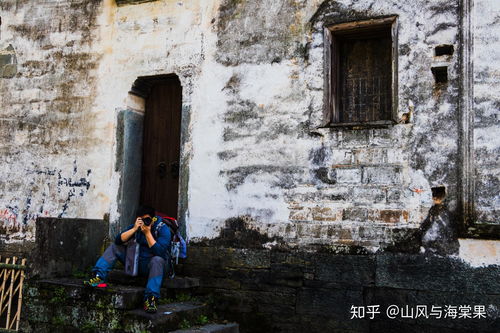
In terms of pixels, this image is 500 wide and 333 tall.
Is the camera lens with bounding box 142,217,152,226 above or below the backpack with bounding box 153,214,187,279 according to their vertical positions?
above

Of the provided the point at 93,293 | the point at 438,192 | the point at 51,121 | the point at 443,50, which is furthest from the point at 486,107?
the point at 51,121

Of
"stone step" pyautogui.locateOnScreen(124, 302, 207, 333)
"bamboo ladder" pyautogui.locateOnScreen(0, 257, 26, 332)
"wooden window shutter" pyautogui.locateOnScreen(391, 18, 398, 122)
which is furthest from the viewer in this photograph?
"bamboo ladder" pyautogui.locateOnScreen(0, 257, 26, 332)

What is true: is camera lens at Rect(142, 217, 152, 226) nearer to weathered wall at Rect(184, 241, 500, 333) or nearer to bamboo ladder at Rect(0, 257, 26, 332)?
weathered wall at Rect(184, 241, 500, 333)

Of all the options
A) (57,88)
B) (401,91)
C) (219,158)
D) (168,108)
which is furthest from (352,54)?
(57,88)

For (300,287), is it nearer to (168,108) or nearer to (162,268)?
(162,268)

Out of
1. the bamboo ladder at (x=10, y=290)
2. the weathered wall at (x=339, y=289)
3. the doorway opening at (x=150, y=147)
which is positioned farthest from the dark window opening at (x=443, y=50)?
the bamboo ladder at (x=10, y=290)

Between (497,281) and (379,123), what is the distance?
1.99 meters

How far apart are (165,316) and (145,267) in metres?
0.72

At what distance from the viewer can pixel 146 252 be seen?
6.20m

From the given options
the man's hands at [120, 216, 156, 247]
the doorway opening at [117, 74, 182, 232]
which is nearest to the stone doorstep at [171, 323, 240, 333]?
the man's hands at [120, 216, 156, 247]

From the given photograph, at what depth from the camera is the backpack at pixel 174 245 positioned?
21.3ft

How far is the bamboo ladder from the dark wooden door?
6.02ft

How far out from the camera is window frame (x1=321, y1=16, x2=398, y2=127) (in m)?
6.10

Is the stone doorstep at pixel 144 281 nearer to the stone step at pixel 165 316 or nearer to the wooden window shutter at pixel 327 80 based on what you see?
the stone step at pixel 165 316
